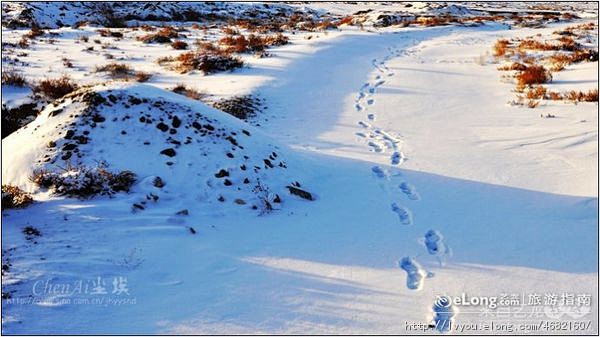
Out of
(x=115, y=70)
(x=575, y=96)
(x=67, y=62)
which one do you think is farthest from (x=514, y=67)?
(x=67, y=62)

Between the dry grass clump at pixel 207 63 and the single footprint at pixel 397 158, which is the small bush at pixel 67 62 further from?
the single footprint at pixel 397 158

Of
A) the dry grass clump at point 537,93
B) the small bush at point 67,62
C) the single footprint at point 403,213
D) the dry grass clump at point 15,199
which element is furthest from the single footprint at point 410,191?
the small bush at point 67,62

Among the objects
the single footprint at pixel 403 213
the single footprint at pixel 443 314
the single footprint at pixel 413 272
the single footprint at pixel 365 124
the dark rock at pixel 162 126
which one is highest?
the dark rock at pixel 162 126

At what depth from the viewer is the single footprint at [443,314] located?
3273 millimetres

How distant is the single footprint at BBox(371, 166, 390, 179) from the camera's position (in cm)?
616

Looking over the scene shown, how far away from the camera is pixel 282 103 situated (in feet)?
33.2

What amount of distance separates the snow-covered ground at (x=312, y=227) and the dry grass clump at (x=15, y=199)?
13cm

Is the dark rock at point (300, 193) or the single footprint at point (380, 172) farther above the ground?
the dark rock at point (300, 193)

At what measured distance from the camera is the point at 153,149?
5.40m

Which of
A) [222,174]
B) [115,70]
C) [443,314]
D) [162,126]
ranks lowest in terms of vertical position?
[443,314]

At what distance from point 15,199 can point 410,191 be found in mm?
4734

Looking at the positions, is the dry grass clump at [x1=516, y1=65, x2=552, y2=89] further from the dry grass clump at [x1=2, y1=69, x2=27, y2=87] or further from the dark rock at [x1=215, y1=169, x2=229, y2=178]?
the dry grass clump at [x1=2, y1=69, x2=27, y2=87]

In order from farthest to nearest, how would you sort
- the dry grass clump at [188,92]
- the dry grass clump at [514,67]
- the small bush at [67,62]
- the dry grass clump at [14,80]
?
the dry grass clump at [514,67] < the small bush at [67,62] < the dry grass clump at [188,92] < the dry grass clump at [14,80]

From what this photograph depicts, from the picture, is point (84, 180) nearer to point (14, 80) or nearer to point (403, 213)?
point (403, 213)
